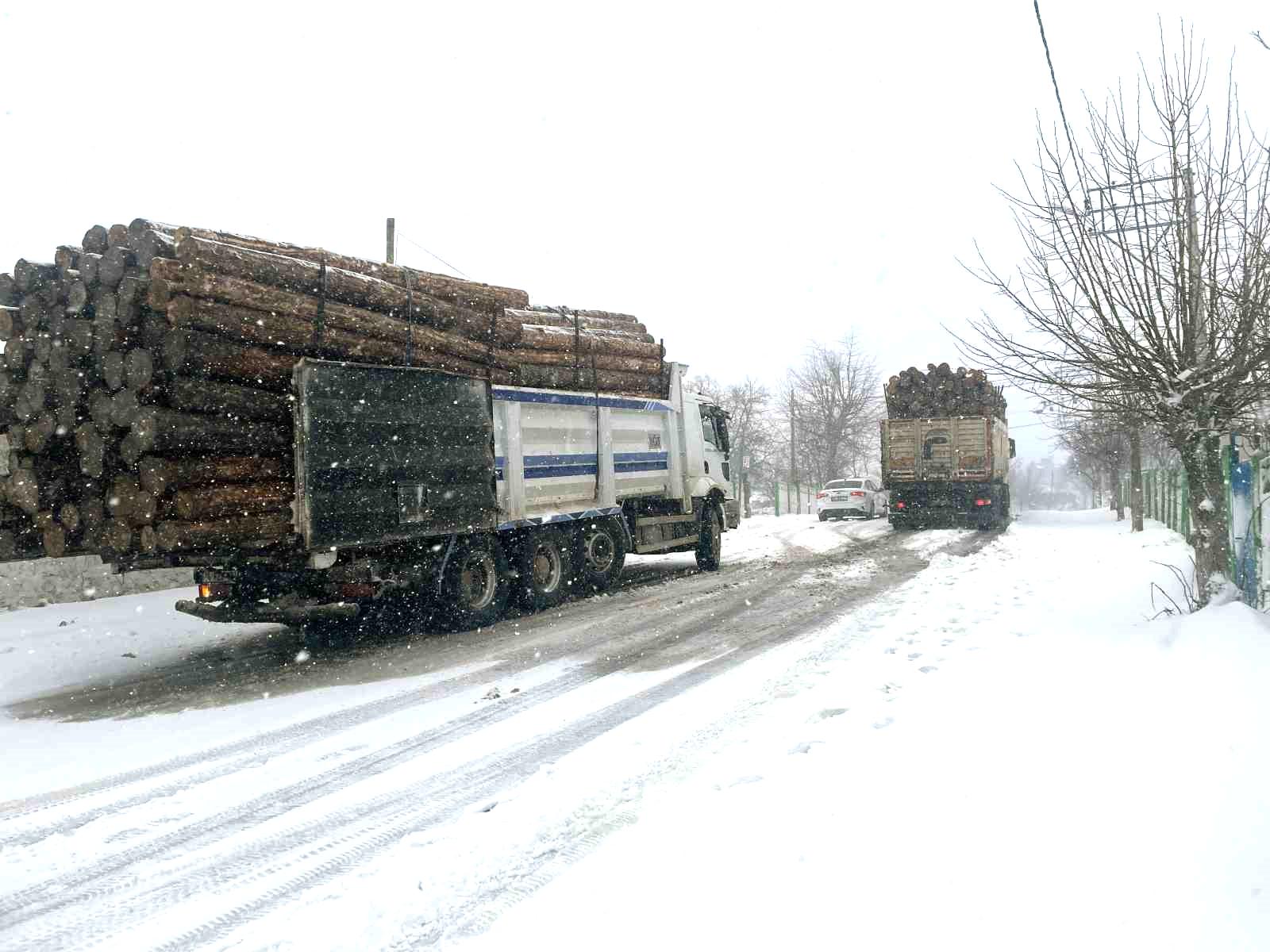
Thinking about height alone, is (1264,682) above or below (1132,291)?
below

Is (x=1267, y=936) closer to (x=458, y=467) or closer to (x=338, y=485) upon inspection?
(x=338, y=485)

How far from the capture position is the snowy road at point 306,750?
3568mm

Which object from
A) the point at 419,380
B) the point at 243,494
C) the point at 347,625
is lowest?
the point at 347,625

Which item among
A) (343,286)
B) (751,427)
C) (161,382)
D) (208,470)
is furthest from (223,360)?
(751,427)

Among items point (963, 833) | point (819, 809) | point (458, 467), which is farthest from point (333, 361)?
point (963, 833)

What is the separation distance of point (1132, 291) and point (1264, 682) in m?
3.61

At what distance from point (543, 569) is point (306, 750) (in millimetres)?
5837

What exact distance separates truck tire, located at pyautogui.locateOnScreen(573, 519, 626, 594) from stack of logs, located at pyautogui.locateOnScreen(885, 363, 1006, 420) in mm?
15460

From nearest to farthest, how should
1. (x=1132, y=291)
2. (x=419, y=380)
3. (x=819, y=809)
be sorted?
1. (x=819, y=809)
2. (x=1132, y=291)
3. (x=419, y=380)

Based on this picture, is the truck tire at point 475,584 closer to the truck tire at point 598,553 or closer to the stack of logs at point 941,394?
the truck tire at point 598,553

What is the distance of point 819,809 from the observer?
158 inches

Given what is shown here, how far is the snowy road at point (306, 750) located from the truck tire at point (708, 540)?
4.32m

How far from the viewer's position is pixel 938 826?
3.75 metres

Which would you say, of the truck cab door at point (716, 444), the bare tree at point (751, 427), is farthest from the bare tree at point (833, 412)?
the truck cab door at point (716, 444)
